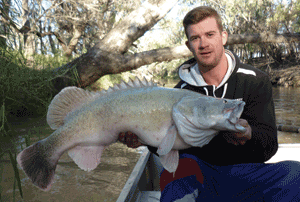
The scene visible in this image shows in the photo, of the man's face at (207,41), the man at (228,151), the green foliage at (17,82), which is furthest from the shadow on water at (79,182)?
the man's face at (207,41)

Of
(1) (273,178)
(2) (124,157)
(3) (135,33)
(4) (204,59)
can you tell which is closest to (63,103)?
(4) (204,59)

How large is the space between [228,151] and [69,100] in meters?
1.47

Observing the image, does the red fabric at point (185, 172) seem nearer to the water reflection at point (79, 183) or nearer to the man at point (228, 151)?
the man at point (228, 151)

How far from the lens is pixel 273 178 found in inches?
73.9

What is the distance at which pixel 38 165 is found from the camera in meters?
1.50

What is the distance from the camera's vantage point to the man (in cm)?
182

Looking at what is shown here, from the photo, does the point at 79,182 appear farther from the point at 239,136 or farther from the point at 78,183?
the point at 239,136

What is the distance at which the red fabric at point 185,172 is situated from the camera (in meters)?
1.92

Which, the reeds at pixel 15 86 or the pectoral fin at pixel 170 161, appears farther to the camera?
the reeds at pixel 15 86

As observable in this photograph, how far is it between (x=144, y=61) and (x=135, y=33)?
868 millimetres

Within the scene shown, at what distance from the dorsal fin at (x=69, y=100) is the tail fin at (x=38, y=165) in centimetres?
20

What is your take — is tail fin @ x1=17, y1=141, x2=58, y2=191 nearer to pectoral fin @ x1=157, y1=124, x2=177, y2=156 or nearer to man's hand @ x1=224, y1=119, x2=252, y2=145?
pectoral fin @ x1=157, y1=124, x2=177, y2=156

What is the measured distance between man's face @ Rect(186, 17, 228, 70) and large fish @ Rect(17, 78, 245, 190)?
0.79m

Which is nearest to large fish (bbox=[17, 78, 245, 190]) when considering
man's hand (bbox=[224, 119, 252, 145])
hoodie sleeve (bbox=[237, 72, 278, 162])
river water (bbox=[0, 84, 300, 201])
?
man's hand (bbox=[224, 119, 252, 145])
